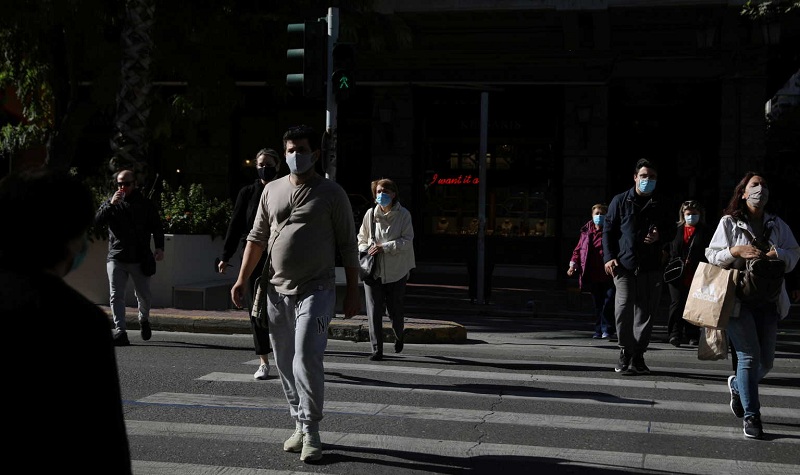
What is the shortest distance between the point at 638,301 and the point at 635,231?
66 cm

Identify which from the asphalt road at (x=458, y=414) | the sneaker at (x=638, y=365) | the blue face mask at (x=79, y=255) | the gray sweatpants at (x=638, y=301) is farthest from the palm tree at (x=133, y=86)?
the blue face mask at (x=79, y=255)

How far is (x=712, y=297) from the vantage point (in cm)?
636

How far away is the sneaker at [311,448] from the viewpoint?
5406mm

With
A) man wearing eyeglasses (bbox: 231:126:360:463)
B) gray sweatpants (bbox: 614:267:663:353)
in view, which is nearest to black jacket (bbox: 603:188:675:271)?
gray sweatpants (bbox: 614:267:663:353)

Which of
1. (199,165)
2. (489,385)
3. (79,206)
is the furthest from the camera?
(199,165)

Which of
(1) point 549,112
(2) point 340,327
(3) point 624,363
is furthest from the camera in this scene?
(1) point 549,112

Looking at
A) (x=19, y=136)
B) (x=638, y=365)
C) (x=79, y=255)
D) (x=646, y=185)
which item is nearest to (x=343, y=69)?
(x=646, y=185)

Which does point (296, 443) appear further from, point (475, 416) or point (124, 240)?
point (124, 240)

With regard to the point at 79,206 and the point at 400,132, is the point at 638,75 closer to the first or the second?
the point at 400,132

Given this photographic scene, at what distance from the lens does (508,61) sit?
69.5ft

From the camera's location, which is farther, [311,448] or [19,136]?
[19,136]

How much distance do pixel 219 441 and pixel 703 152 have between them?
58.1ft

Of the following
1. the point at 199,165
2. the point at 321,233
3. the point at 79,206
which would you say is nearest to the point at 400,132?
the point at 199,165

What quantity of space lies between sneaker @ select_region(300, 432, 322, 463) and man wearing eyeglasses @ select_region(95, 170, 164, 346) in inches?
195
